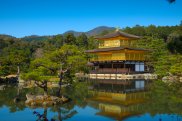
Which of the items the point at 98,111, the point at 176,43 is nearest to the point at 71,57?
the point at 98,111

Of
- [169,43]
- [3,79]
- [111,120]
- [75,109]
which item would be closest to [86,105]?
[75,109]

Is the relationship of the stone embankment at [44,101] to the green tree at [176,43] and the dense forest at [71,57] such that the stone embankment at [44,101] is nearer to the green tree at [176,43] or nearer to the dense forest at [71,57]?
the dense forest at [71,57]

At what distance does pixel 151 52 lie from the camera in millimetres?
48281

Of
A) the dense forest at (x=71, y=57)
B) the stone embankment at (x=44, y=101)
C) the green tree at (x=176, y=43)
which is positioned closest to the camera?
the green tree at (x=176, y=43)

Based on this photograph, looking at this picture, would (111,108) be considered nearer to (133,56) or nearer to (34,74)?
(34,74)

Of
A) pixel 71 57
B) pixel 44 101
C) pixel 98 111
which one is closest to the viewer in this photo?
pixel 98 111

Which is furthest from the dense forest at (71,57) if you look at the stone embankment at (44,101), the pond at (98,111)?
the pond at (98,111)

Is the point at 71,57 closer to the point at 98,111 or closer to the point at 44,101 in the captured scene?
the point at 44,101

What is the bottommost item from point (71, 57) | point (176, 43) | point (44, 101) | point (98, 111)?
point (98, 111)

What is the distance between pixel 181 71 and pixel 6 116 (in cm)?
2674

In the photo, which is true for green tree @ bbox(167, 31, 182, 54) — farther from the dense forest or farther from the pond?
the pond

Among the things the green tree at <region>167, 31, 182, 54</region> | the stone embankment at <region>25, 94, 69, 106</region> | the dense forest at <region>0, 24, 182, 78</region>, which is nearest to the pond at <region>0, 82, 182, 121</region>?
the stone embankment at <region>25, 94, 69, 106</region>

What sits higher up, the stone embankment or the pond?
the stone embankment

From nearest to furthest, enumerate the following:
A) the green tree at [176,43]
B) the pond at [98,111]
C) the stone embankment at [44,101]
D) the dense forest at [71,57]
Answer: the green tree at [176,43]
the pond at [98,111]
the stone embankment at [44,101]
the dense forest at [71,57]
